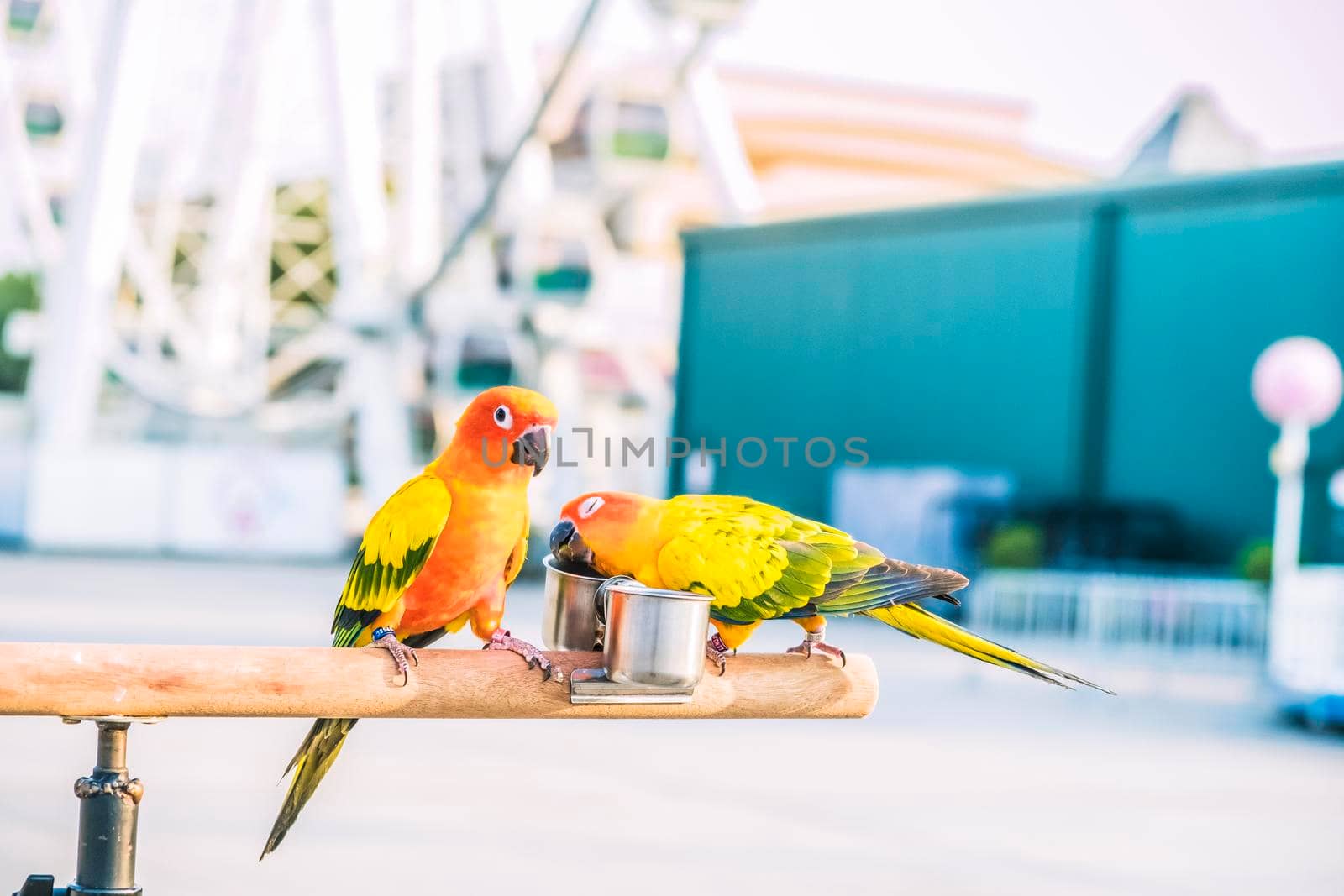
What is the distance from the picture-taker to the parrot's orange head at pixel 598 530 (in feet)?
7.86

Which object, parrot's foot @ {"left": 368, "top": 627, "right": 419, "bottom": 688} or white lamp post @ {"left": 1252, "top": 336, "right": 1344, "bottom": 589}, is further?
white lamp post @ {"left": 1252, "top": 336, "right": 1344, "bottom": 589}

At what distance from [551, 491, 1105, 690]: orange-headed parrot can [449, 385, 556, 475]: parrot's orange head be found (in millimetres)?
145

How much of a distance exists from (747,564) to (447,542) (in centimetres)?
49

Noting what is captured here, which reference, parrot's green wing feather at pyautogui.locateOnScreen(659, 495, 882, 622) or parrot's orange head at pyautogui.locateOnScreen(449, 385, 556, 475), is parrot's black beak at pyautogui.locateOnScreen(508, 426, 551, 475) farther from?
parrot's green wing feather at pyautogui.locateOnScreen(659, 495, 882, 622)

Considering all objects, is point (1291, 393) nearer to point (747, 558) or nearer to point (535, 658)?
point (747, 558)

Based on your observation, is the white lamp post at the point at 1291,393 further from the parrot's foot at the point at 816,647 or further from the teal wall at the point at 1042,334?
the parrot's foot at the point at 816,647

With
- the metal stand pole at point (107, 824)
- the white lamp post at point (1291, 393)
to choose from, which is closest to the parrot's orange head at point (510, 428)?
the metal stand pole at point (107, 824)

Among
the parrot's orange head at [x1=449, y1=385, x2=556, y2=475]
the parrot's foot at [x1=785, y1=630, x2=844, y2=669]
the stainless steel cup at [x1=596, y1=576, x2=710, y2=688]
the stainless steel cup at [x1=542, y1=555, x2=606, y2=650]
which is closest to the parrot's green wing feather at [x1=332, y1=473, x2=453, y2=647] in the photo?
the parrot's orange head at [x1=449, y1=385, x2=556, y2=475]

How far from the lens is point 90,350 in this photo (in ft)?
58.7

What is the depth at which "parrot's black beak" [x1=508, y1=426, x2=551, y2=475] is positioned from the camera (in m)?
2.26

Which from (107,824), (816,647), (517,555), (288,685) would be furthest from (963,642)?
(107,824)

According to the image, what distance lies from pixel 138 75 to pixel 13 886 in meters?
15.3

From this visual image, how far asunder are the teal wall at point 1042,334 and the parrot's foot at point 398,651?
36.9 ft

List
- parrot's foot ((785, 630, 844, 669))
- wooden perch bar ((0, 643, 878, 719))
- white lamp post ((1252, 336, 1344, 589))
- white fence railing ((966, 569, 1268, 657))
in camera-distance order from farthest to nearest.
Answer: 1. white fence railing ((966, 569, 1268, 657))
2. white lamp post ((1252, 336, 1344, 589))
3. parrot's foot ((785, 630, 844, 669))
4. wooden perch bar ((0, 643, 878, 719))
